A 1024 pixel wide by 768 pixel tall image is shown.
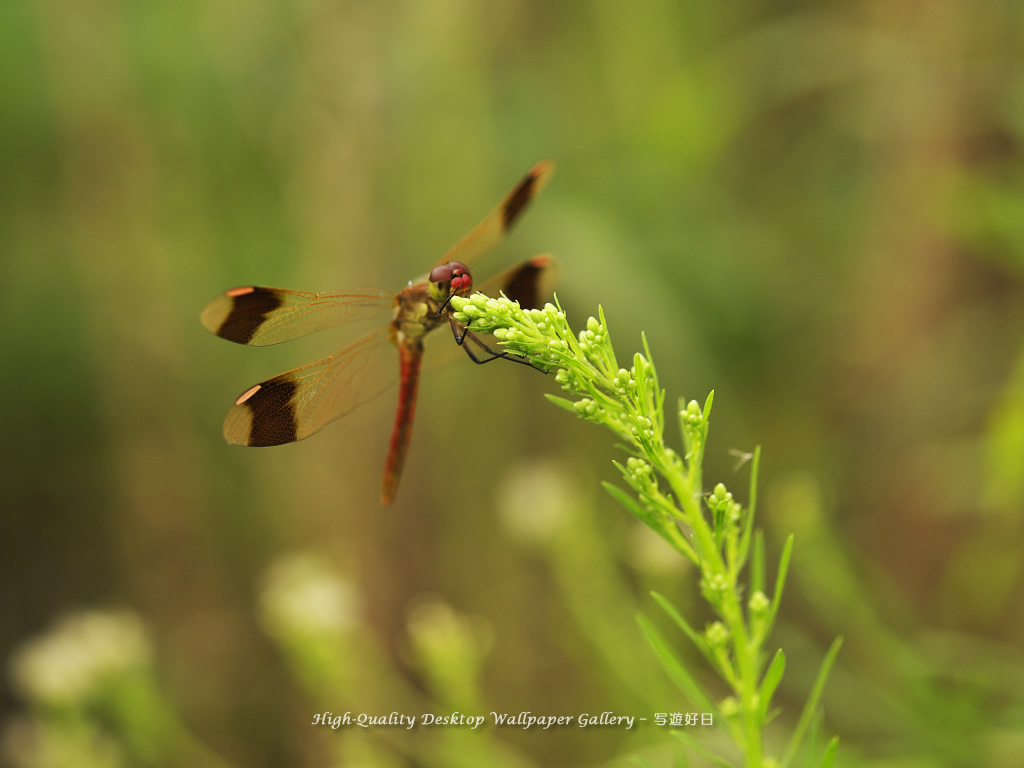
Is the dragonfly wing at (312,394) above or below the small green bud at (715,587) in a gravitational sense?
above

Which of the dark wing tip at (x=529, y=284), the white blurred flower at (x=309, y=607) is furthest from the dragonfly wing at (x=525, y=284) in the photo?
the white blurred flower at (x=309, y=607)

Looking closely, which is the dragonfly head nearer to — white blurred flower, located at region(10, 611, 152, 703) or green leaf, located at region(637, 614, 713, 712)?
green leaf, located at region(637, 614, 713, 712)

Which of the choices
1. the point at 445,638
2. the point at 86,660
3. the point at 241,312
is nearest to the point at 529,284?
the point at 241,312

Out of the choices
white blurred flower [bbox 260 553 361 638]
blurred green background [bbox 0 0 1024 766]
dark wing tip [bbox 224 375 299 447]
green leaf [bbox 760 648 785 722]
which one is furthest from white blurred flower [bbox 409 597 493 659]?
green leaf [bbox 760 648 785 722]

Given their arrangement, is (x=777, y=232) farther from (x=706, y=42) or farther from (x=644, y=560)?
(x=644, y=560)

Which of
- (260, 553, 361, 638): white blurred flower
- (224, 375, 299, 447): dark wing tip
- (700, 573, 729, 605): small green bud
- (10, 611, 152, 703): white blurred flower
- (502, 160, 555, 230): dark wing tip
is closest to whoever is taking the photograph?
(700, 573, 729, 605): small green bud

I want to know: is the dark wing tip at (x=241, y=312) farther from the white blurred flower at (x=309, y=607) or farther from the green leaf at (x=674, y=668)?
the green leaf at (x=674, y=668)
